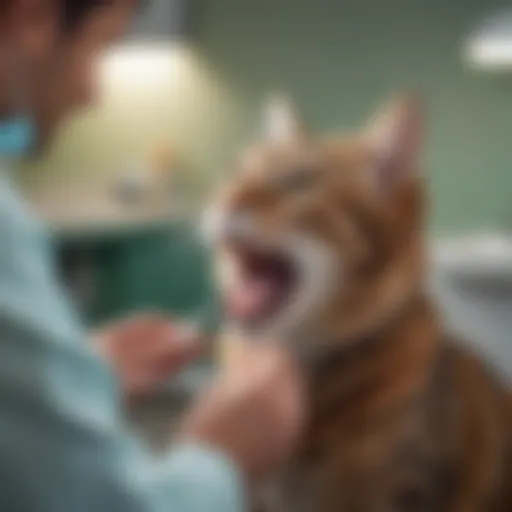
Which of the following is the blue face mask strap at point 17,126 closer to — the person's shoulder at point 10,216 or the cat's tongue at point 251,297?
the person's shoulder at point 10,216

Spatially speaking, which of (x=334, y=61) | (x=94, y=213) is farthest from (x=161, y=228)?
(x=334, y=61)

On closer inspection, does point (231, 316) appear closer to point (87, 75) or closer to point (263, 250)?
point (263, 250)

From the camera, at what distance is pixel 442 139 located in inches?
28.4

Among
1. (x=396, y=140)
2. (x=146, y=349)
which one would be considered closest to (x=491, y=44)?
(x=396, y=140)

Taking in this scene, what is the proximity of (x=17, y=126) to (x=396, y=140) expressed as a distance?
10.4 inches

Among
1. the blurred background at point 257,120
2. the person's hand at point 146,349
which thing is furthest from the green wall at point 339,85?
the person's hand at point 146,349

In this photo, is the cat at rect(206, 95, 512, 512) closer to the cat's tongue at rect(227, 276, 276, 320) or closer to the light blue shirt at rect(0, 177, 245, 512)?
the cat's tongue at rect(227, 276, 276, 320)

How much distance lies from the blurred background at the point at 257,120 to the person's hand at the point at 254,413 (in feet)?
0.16

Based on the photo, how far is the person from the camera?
488mm

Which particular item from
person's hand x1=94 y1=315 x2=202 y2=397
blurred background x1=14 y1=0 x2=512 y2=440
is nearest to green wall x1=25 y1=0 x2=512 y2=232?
blurred background x1=14 y1=0 x2=512 y2=440

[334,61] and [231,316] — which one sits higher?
[334,61]

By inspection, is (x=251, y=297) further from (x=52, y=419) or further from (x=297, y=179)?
(x=52, y=419)

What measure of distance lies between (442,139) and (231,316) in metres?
0.19

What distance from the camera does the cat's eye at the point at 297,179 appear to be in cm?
70
